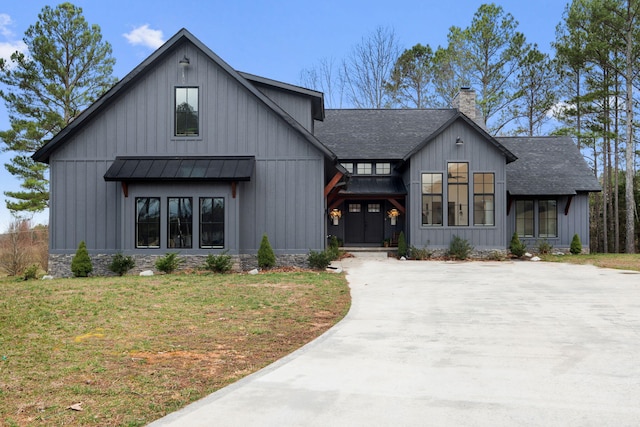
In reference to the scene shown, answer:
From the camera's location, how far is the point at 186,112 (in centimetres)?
1617

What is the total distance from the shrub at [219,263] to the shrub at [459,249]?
928 centimetres

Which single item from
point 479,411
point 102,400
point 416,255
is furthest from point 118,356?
point 416,255

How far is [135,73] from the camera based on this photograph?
51.4 ft

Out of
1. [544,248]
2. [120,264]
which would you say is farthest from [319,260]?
[544,248]

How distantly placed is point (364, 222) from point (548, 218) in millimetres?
8396

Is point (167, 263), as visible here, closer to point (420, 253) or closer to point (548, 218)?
point (420, 253)

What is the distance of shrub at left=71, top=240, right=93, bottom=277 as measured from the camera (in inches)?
591

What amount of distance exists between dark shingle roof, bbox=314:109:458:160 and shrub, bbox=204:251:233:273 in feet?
32.2

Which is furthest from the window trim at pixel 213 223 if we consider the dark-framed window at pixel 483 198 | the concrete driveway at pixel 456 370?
the dark-framed window at pixel 483 198

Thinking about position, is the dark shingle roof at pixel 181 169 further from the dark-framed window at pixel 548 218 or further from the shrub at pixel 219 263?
the dark-framed window at pixel 548 218

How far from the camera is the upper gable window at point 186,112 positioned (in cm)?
1611

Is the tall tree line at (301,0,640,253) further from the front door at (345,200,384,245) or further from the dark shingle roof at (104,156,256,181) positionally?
the dark shingle roof at (104,156,256,181)

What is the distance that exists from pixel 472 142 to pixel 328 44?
1763 centimetres

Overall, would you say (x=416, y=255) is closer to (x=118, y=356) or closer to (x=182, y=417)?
(x=118, y=356)
